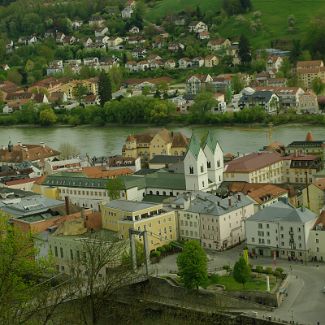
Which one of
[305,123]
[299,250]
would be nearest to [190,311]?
[299,250]

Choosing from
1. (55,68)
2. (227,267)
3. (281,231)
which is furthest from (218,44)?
(227,267)

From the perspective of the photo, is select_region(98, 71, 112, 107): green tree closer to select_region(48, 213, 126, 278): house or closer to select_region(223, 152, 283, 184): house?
select_region(223, 152, 283, 184): house

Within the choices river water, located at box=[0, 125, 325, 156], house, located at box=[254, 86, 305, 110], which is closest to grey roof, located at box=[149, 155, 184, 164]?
river water, located at box=[0, 125, 325, 156]

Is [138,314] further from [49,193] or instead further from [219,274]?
[49,193]

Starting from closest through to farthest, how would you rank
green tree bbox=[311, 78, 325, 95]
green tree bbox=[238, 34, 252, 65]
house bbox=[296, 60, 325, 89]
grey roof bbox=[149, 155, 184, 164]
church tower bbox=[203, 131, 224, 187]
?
church tower bbox=[203, 131, 224, 187] < grey roof bbox=[149, 155, 184, 164] < green tree bbox=[311, 78, 325, 95] < house bbox=[296, 60, 325, 89] < green tree bbox=[238, 34, 252, 65]

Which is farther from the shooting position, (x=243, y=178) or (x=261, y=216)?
(x=243, y=178)

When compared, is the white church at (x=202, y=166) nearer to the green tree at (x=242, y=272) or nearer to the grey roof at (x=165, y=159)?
the grey roof at (x=165, y=159)

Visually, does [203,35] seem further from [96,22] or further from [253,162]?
[253,162]
